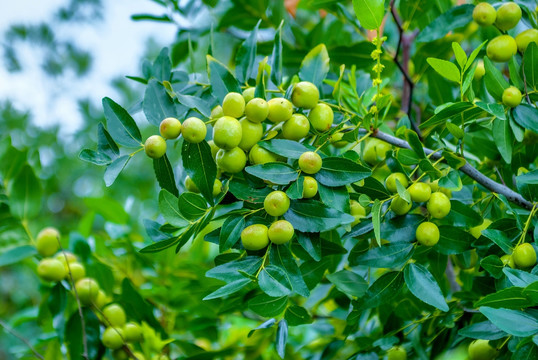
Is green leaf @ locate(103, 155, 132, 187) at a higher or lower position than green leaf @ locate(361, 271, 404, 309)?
higher

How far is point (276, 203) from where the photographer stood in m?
0.54

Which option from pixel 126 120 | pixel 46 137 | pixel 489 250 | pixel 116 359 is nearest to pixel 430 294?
pixel 489 250

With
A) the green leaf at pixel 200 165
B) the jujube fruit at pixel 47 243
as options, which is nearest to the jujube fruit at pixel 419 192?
the green leaf at pixel 200 165

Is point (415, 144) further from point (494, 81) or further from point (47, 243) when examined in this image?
point (47, 243)

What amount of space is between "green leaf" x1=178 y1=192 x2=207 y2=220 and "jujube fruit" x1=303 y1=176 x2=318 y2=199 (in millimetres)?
105

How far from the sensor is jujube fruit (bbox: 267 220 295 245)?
540 mm

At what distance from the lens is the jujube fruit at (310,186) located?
22.0 inches

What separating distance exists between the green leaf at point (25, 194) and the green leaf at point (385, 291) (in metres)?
0.54

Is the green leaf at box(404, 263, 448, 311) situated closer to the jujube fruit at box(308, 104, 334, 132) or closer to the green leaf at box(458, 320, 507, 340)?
the green leaf at box(458, 320, 507, 340)

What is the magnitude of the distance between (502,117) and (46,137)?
2143 millimetres

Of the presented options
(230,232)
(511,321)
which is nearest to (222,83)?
(230,232)

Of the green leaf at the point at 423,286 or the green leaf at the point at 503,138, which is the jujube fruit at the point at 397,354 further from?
the green leaf at the point at 503,138

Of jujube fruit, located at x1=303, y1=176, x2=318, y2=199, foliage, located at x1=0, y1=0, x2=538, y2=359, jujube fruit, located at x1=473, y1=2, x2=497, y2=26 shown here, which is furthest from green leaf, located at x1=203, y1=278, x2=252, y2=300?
jujube fruit, located at x1=473, y1=2, x2=497, y2=26

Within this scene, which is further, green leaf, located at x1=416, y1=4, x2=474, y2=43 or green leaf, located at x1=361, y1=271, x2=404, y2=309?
green leaf, located at x1=416, y1=4, x2=474, y2=43
